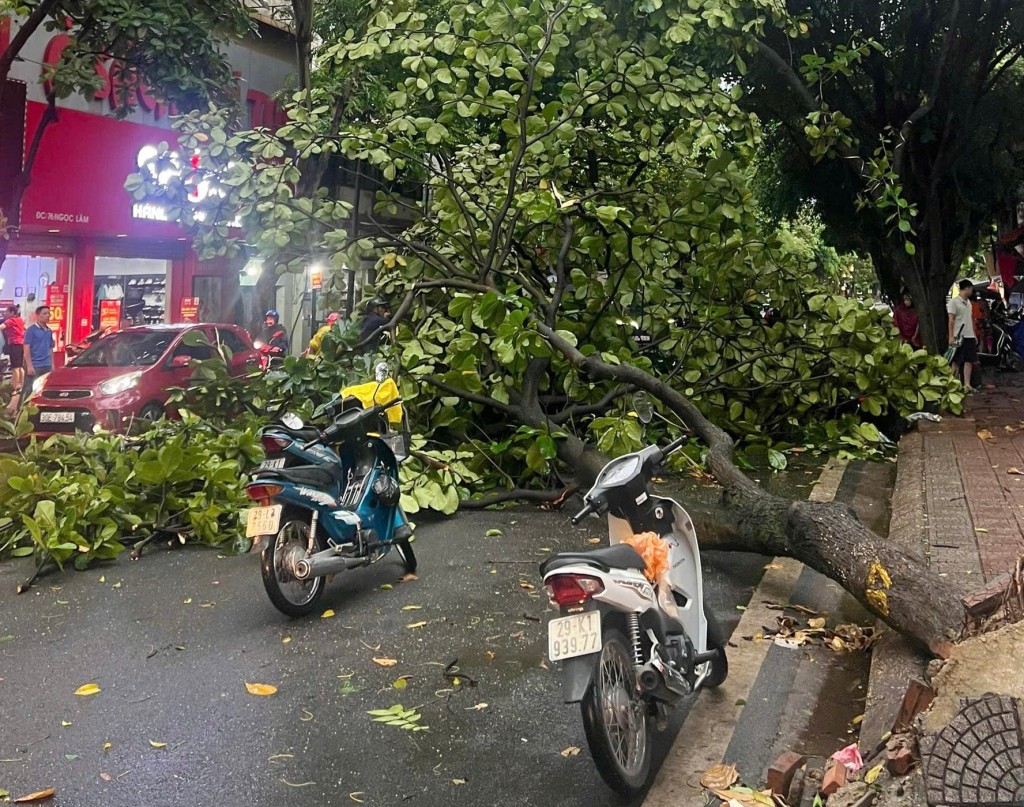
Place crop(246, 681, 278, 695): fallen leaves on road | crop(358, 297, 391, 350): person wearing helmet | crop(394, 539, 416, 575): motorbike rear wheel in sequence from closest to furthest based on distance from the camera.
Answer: crop(246, 681, 278, 695): fallen leaves on road
crop(394, 539, 416, 575): motorbike rear wheel
crop(358, 297, 391, 350): person wearing helmet

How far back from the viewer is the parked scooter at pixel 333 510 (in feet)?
18.7

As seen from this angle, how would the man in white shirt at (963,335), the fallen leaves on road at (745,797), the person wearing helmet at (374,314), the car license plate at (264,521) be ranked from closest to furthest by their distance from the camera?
the fallen leaves on road at (745,797), the car license plate at (264,521), the person wearing helmet at (374,314), the man in white shirt at (963,335)

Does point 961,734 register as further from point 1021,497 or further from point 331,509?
point 1021,497

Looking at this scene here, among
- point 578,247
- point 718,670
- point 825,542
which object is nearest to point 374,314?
point 578,247

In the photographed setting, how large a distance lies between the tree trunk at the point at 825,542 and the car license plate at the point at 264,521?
262cm

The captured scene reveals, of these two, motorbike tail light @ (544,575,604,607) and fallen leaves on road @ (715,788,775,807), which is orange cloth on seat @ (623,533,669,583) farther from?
fallen leaves on road @ (715,788,775,807)

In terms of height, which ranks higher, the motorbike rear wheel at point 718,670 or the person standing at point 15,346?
the motorbike rear wheel at point 718,670

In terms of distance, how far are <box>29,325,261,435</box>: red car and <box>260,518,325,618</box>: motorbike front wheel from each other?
5.72m

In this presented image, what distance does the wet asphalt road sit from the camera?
3803 mm

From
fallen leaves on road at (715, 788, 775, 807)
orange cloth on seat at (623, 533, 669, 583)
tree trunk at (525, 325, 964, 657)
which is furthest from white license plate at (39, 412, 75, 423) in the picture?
fallen leaves on road at (715, 788, 775, 807)

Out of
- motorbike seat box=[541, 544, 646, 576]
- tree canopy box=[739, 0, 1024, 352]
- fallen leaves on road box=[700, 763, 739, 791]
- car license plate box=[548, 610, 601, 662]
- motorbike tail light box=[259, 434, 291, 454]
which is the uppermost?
tree canopy box=[739, 0, 1024, 352]

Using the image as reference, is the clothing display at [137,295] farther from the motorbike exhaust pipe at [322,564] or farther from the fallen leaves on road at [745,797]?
the fallen leaves on road at [745,797]

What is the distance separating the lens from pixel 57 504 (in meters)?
7.05

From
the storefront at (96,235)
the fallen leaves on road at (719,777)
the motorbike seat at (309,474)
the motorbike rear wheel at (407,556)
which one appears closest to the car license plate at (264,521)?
the motorbike seat at (309,474)
